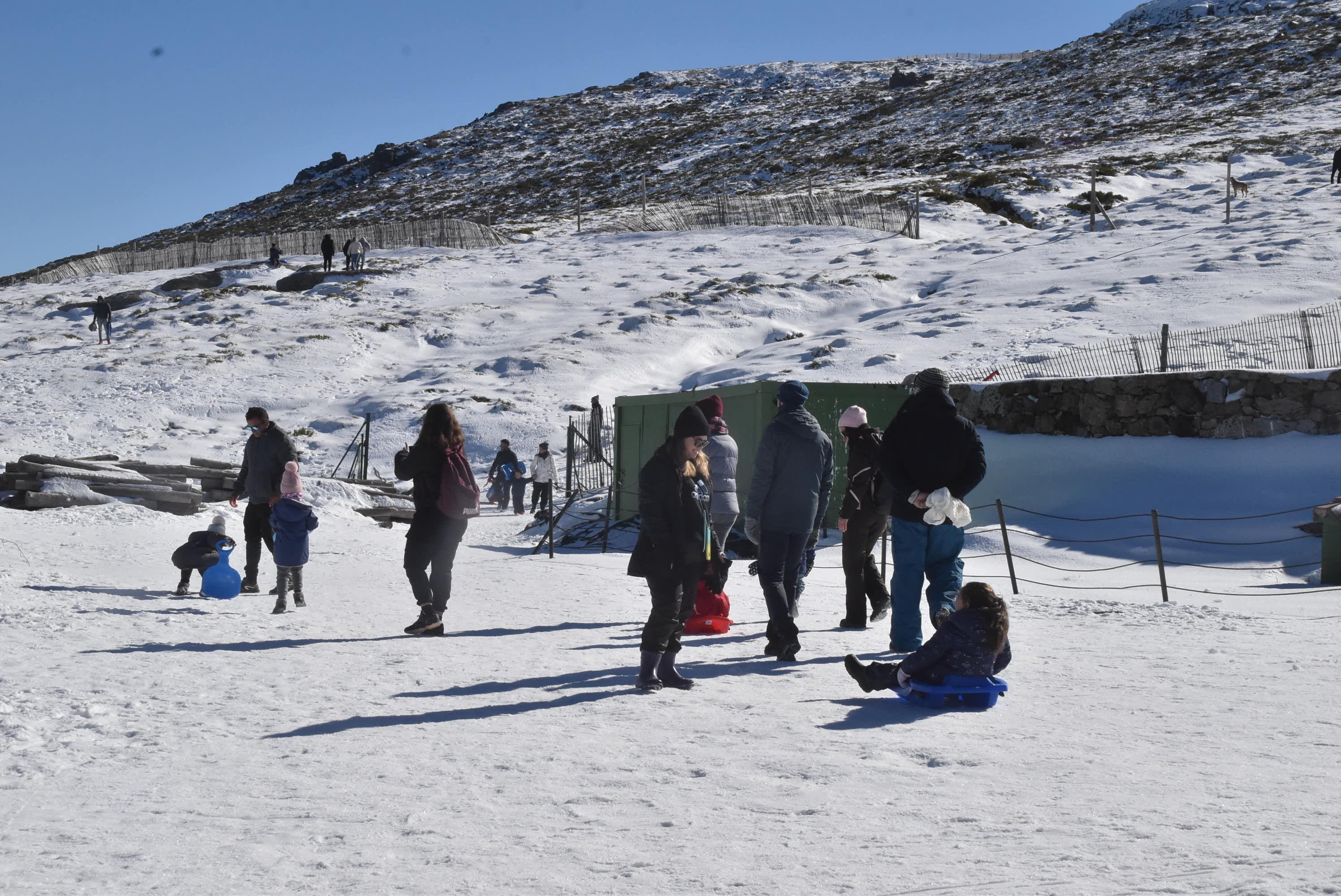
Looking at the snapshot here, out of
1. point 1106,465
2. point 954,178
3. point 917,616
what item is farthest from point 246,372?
point 954,178

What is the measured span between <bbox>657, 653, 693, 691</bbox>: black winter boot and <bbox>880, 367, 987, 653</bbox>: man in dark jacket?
133cm

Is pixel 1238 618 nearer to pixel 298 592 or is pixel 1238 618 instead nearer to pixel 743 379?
pixel 298 592

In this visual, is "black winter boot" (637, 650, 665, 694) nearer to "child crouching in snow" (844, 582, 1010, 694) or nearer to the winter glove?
the winter glove

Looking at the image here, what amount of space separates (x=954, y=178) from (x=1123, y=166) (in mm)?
7338

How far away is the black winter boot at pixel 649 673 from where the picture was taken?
17.0 ft

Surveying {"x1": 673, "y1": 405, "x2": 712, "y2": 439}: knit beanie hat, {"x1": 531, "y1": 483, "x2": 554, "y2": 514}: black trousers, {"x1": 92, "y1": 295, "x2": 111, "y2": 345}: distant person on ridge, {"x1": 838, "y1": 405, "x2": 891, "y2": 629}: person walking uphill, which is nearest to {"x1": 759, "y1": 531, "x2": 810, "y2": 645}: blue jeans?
{"x1": 838, "y1": 405, "x2": 891, "y2": 629}: person walking uphill

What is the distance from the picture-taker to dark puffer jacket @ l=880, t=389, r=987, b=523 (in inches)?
226

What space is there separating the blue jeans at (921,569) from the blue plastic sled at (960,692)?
98cm

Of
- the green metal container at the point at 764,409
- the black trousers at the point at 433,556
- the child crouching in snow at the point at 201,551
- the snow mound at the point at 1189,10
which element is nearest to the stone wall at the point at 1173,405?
the green metal container at the point at 764,409

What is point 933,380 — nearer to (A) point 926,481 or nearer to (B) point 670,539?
(A) point 926,481

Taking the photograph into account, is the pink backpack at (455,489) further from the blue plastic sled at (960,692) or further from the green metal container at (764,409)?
the green metal container at (764,409)

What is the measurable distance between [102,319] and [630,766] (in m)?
33.2

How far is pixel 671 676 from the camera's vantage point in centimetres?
532

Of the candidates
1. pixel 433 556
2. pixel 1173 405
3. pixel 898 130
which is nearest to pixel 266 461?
pixel 433 556
